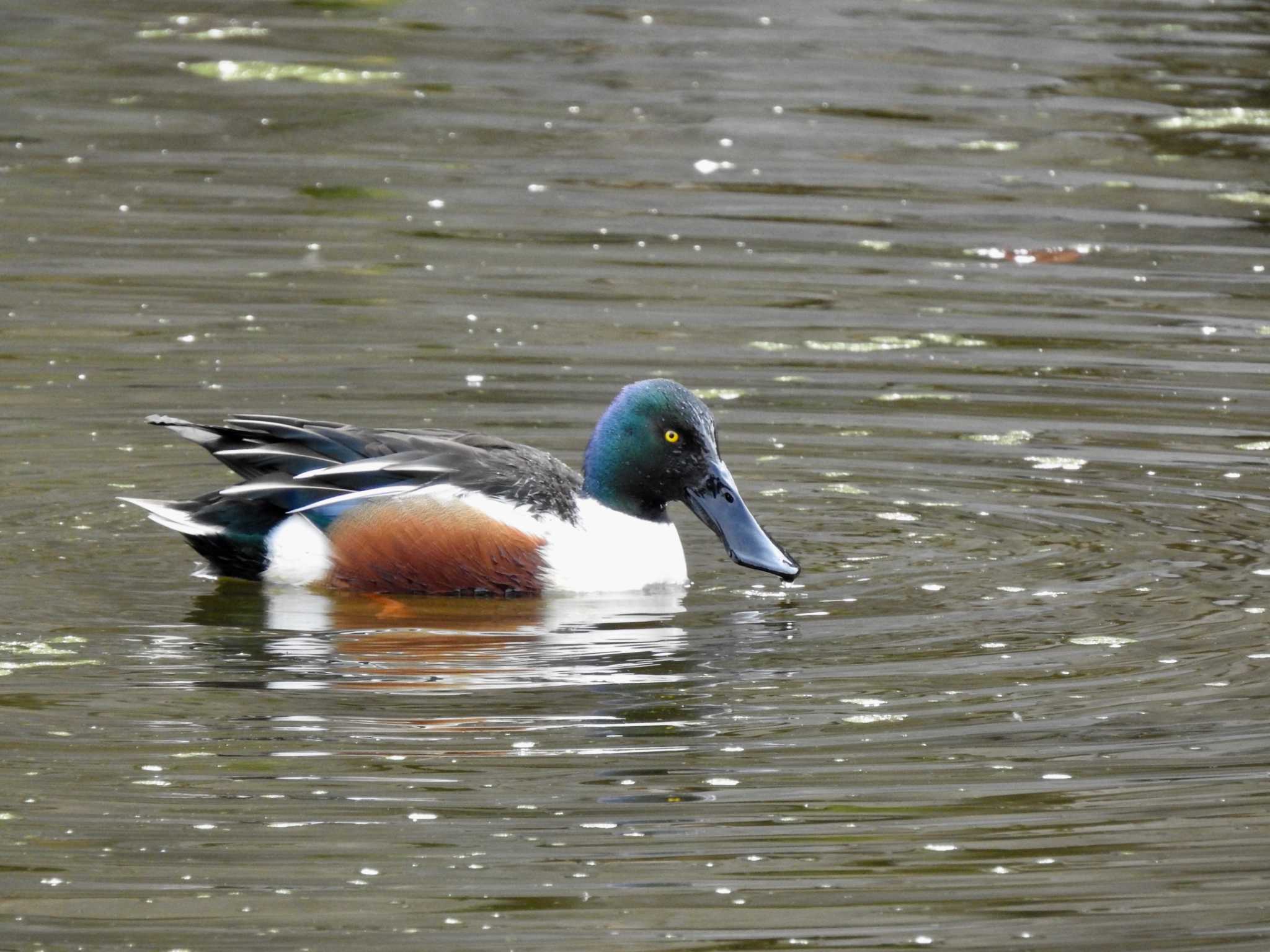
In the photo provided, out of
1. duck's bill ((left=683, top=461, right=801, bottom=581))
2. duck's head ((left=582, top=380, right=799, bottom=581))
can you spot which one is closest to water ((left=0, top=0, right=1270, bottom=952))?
duck's bill ((left=683, top=461, right=801, bottom=581))

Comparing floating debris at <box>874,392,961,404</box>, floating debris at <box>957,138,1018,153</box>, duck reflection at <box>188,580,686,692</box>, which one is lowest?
duck reflection at <box>188,580,686,692</box>

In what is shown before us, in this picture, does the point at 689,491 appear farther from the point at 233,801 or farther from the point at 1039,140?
the point at 1039,140

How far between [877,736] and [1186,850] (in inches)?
39.0

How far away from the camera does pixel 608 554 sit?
7.93 m

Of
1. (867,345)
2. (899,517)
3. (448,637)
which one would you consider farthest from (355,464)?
(867,345)

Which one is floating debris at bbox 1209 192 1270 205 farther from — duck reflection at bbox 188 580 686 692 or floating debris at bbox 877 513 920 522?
duck reflection at bbox 188 580 686 692

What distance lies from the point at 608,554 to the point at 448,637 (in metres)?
0.79

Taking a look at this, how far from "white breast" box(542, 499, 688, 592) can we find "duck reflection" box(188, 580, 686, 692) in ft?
0.17

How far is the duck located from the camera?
7.84 meters

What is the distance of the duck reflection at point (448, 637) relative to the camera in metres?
6.86

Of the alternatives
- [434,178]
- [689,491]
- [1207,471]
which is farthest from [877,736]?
[434,178]

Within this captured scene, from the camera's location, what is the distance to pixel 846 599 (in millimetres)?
7723

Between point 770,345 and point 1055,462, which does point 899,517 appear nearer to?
point 1055,462

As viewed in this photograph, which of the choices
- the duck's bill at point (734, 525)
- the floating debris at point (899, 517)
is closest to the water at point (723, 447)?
the floating debris at point (899, 517)
